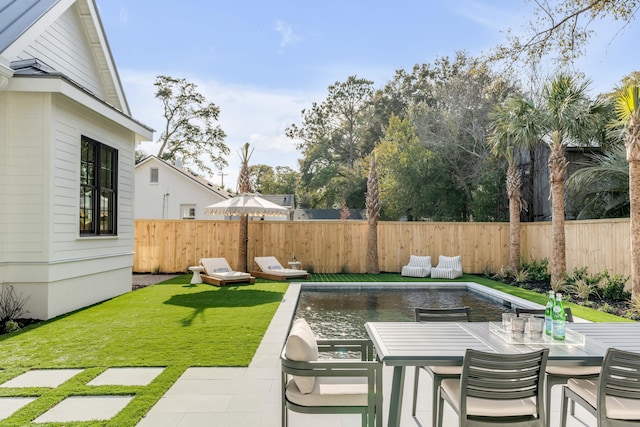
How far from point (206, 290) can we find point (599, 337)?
8.59m

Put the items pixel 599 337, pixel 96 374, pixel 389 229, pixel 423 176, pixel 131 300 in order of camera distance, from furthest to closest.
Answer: pixel 423 176
pixel 389 229
pixel 131 300
pixel 96 374
pixel 599 337

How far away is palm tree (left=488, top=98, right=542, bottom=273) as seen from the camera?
442 inches

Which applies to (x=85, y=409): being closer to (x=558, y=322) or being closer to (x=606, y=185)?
(x=558, y=322)

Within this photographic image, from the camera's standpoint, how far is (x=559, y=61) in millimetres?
7410

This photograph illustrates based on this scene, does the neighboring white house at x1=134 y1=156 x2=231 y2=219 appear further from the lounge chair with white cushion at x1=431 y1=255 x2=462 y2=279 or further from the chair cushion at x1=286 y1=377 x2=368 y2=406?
the chair cushion at x1=286 y1=377 x2=368 y2=406

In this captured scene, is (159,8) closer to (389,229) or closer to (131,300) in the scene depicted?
(131,300)

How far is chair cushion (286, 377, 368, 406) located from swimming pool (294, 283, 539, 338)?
3.53 m

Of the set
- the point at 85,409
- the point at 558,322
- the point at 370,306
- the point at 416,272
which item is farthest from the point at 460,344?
the point at 416,272

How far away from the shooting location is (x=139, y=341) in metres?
5.48

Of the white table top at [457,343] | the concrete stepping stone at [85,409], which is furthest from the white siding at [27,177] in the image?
the white table top at [457,343]

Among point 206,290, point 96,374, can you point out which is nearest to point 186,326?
point 96,374

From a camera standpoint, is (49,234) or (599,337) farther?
(49,234)

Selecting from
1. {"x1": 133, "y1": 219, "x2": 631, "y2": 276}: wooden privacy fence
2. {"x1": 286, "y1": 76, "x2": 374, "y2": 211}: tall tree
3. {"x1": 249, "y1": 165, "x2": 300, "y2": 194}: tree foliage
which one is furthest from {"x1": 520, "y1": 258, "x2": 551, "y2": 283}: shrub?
{"x1": 249, "y1": 165, "x2": 300, "y2": 194}: tree foliage

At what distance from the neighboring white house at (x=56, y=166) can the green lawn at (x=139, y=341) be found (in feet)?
2.40
